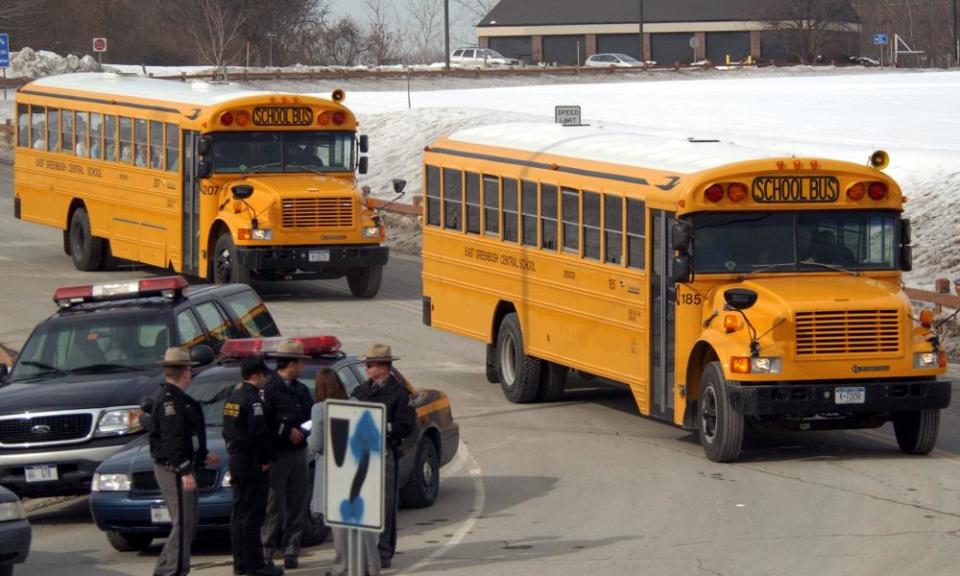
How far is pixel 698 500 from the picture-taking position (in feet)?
47.6

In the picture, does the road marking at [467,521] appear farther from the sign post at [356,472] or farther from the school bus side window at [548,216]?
the school bus side window at [548,216]

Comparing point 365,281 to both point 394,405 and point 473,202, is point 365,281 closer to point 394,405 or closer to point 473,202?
point 473,202

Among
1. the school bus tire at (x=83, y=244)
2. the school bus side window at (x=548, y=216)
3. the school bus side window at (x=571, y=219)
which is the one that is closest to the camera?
the school bus side window at (x=571, y=219)

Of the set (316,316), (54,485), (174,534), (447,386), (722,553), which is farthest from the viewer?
(316,316)

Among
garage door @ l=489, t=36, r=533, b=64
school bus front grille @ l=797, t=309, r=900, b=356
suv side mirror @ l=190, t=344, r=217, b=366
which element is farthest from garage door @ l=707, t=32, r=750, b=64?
suv side mirror @ l=190, t=344, r=217, b=366

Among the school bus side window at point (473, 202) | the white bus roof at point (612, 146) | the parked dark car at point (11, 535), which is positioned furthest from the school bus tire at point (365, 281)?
the parked dark car at point (11, 535)

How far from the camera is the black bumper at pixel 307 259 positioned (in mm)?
26484

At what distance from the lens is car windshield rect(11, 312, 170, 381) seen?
15.7 metres

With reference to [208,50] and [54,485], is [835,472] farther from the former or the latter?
[208,50]

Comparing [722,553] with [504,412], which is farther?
[504,412]

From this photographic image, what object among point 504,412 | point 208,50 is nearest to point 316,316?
point 504,412

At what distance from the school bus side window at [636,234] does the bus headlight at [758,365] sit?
2.09 metres

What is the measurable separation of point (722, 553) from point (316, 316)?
13873 mm

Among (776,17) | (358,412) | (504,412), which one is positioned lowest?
(504,412)
